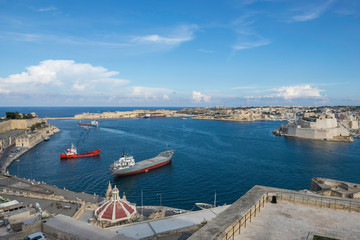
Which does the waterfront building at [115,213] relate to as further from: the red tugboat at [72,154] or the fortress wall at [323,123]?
the fortress wall at [323,123]

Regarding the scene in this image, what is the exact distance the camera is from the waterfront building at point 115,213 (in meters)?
16.3

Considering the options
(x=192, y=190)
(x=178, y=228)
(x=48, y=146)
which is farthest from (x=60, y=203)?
(x=48, y=146)

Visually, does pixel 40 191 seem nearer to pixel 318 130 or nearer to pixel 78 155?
pixel 78 155

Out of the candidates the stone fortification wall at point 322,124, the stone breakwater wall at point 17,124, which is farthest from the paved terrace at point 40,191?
the stone fortification wall at point 322,124

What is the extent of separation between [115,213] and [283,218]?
1315 centimetres

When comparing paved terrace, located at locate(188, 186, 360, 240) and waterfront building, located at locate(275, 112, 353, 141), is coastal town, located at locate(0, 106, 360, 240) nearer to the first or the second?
paved terrace, located at locate(188, 186, 360, 240)

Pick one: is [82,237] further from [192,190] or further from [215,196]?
[192,190]

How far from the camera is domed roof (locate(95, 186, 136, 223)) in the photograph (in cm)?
1639

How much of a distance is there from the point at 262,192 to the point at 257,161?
35.2 meters

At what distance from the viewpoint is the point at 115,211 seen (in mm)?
16656

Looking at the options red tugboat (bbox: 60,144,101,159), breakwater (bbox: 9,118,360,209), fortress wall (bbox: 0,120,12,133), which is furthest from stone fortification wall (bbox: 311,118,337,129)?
fortress wall (bbox: 0,120,12,133)

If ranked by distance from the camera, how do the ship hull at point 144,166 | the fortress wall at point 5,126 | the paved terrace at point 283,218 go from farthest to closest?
the fortress wall at point 5,126, the ship hull at point 144,166, the paved terrace at point 283,218

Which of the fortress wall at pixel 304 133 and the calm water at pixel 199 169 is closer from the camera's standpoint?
the calm water at pixel 199 169

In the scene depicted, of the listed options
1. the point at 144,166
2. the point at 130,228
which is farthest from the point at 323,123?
the point at 130,228
